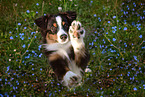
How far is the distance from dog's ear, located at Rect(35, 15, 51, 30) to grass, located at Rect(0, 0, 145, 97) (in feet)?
0.29

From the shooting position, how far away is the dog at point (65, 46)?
277 centimetres

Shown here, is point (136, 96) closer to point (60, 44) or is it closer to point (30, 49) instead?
point (60, 44)

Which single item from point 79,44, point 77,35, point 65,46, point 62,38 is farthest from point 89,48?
point 62,38

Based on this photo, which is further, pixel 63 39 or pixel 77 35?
pixel 77 35

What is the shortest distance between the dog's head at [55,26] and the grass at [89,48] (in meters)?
0.13

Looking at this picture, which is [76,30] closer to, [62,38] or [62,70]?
[62,38]

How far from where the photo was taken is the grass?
9.45 feet

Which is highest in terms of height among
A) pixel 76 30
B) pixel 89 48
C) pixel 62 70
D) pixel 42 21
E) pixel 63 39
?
pixel 42 21

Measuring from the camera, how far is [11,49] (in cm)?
291

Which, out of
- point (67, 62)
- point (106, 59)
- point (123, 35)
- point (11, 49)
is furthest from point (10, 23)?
point (123, 35)

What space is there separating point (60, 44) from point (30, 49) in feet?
1.70

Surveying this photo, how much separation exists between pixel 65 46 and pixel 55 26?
13.7 inches

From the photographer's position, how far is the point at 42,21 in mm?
2850

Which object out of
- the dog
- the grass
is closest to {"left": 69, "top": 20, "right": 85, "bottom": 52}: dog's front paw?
the dog
